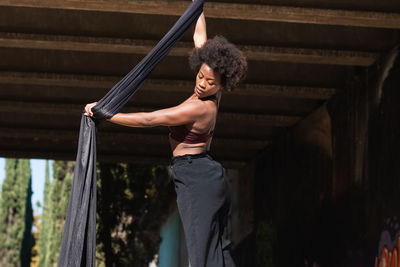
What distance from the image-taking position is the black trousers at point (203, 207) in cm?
512

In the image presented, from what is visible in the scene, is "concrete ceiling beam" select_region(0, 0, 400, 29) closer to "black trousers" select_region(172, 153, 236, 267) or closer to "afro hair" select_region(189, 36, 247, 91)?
"afro hair" select_region(189, 36, 247, 91)

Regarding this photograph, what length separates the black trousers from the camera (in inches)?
202

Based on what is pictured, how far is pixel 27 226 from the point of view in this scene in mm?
39250

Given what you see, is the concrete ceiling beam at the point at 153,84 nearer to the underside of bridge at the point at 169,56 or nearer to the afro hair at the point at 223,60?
the underside of bridge at the point at 169,56

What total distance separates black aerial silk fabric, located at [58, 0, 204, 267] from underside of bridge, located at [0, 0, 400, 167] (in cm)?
443

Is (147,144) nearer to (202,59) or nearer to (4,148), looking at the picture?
(4,148)

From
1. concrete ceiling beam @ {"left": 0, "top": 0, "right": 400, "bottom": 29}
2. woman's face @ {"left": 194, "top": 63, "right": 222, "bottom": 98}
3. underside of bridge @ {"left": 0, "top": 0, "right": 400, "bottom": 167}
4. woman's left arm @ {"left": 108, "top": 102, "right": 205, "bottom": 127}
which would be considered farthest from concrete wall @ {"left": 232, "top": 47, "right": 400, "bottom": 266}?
woman's left arm @ {"left": 108, "top": 102, "right": 205, "bottom": 127}

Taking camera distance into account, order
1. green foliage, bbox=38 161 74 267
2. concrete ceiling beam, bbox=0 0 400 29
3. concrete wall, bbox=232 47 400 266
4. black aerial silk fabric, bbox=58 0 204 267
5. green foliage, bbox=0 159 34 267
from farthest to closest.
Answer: green foliage, bbox=0 159 34 267 → green foliage, bbox=38 161 74 267 → concrete wall, bbox=232 47 400 266 → concrete ceiling beam, bbox=0 0 400 29 → black aerial silk fabric, bbox=58 0 204 267

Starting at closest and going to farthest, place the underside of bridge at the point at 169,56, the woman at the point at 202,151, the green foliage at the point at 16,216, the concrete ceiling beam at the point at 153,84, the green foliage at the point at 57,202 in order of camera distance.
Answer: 1. the woman at the point at 202,151
2. the underside of bridge at the point at 169,56
3. the concrete ceiling beam at the point at 153,84
4. the green foliage at the point at 57,202
5. the green foliage at the point at 16,216

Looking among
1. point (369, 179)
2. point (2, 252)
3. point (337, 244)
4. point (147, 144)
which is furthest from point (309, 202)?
point (2, 252)

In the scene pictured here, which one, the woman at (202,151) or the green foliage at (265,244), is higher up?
the green foliage at (265,244)

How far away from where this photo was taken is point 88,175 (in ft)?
17.2

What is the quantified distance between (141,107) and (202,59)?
30.9 feet

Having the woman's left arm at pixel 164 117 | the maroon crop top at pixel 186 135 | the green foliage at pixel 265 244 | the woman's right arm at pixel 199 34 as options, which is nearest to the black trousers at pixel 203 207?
the maroon crop top at pixel 186 135
